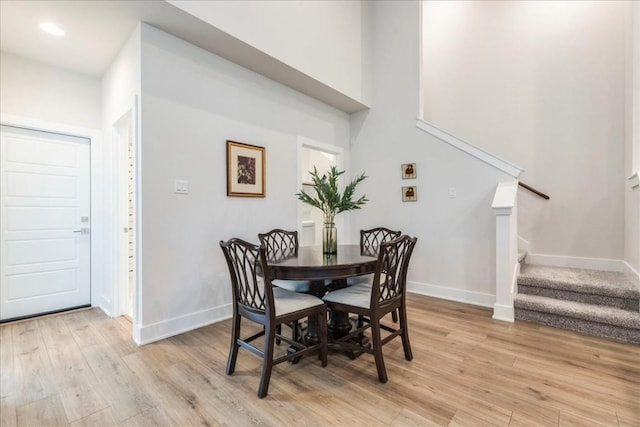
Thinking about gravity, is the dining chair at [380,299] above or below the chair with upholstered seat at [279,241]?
below

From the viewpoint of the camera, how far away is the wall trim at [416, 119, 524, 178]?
3117 millimetres

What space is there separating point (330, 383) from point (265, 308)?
639 millimetres

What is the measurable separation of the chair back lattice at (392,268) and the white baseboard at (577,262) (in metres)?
2.81

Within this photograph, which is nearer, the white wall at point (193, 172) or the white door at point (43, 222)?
the white wall at point (193, 172)

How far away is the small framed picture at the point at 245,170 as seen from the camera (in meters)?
2.96

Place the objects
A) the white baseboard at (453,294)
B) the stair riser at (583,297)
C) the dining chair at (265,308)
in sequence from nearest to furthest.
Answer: the dining chair at (265,308) → the stair riser at (583,297) → the white baseboard at (453,294)

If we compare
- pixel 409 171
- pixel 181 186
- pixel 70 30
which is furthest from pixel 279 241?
pixel 70 30

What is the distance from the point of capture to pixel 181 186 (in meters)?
2.62

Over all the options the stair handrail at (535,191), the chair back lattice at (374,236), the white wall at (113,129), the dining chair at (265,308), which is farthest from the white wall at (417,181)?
the white wall at (113,129)

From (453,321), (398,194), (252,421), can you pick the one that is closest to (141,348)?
(252,421)

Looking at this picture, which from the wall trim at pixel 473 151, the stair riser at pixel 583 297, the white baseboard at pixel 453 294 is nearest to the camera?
the stair riser at pixel 583 297

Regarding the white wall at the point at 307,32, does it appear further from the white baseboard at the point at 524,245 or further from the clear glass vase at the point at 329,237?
the white baseboard at the point at 524,245

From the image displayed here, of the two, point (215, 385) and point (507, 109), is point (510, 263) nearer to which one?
point (507, 109)

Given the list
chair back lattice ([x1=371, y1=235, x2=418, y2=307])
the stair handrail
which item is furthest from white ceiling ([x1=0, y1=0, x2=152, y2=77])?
the stair handrail
